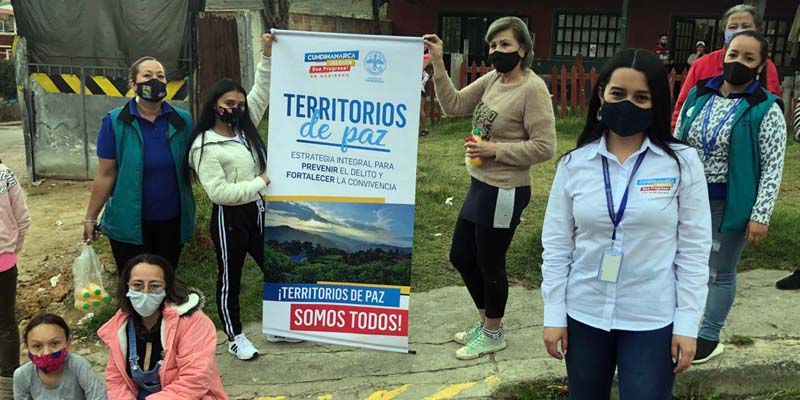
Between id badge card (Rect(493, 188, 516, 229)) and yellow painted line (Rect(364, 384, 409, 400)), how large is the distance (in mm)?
1027

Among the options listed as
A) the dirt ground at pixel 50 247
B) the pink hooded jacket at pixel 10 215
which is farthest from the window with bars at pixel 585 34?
the pink hooded jacket at pixel 10 215

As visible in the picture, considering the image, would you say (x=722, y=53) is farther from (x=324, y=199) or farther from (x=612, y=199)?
(x=324, y=199)

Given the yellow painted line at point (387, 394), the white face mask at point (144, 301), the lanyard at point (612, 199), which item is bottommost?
the yellow painted line at point (387, 394)

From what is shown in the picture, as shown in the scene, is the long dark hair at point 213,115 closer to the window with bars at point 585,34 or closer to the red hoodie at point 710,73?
the red hoodie at point 710,73

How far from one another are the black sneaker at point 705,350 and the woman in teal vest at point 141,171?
2902 millimetres

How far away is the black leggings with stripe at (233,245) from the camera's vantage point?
3.76 m

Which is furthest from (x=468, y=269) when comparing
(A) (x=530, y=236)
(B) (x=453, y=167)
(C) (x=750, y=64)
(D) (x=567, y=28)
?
(D) (x=567, y=28)

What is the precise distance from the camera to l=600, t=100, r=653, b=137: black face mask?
220 cm

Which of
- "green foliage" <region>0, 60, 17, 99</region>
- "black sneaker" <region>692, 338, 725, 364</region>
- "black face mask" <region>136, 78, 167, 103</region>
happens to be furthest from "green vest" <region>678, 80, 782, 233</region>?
"green foliage" <region>0, 60, 17, 99</region>

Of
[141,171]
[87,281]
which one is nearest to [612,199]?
[141,171]

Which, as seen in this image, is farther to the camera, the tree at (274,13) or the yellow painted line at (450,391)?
the tree at (274,13)

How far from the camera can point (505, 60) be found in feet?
11.3

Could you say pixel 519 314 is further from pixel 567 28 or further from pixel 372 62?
pixel 567 28

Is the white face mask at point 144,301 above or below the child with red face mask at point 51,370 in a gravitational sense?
above
